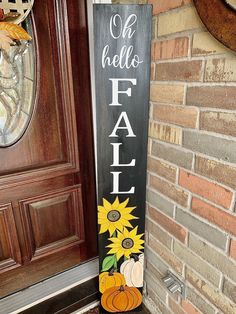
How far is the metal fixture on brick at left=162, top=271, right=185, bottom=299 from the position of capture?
1104mm

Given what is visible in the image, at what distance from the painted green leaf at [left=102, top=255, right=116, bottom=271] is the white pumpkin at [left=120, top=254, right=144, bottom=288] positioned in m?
0.06

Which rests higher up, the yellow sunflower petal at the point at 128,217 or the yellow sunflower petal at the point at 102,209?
the yellow sunflower petal at the point at 102,209

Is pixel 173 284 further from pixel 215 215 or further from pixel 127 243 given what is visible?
pixel 215 215

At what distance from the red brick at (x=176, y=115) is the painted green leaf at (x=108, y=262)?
2.58ft

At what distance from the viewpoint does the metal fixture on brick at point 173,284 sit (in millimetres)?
1104

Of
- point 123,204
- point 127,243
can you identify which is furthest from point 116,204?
point 127,243

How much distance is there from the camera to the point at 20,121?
128cm

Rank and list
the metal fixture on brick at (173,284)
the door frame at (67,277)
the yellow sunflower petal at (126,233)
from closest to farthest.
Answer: the metal fixture on brick at (173,284) → the yellow sunflower petal at (126,233) → the door frame at (67,277)

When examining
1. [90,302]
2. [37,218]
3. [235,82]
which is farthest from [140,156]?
[90,302]

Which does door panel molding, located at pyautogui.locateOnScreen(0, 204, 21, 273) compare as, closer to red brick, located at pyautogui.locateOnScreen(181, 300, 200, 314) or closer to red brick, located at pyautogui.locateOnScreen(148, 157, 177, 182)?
red brick, located at pyautogui.locateOnScreen(148, 157, 177, 182)

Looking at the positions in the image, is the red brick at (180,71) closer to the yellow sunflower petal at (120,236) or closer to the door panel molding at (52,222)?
the yellow sunflower petal at (120,236)

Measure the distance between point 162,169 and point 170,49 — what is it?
0.52 m

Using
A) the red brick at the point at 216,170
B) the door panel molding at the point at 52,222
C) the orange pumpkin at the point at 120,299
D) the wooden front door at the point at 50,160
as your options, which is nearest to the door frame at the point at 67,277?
the wooden front door at the point at 50,160

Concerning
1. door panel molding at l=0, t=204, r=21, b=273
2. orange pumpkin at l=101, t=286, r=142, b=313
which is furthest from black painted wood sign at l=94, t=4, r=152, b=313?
door panel molding at l=0, t=204, r=21, b=273
